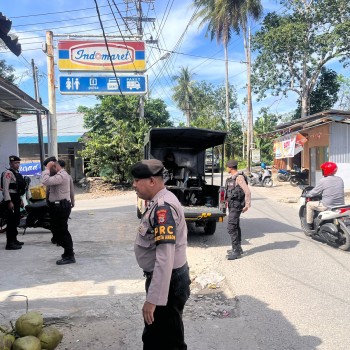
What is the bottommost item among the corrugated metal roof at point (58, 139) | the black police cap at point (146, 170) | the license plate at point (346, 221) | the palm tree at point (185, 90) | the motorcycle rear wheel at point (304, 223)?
the motorcycle rear wheel at point (304, 223)

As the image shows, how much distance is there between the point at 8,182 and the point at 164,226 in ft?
17.5

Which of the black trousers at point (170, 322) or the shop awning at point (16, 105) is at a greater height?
the shop awning at point (16, 105)

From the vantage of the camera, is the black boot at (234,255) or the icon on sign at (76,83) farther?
the icon on sign at (76,83)

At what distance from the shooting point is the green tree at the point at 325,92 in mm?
30688

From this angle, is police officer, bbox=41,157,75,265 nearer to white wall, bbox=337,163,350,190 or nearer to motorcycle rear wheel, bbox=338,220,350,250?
motorcycle rear wheel, bbox=338,220,350,250

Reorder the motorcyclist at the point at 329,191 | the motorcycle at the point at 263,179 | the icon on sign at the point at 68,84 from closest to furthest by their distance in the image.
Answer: the motorcyclist at the point at 329,191, the icon on sign at the point at 68,84, the motorcycle at the point at 263,179

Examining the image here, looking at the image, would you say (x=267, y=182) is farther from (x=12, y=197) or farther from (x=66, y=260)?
(x=66, y=260)

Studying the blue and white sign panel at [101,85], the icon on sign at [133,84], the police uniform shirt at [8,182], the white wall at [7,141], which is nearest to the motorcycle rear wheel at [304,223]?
the police uniform shirt at [8,182]

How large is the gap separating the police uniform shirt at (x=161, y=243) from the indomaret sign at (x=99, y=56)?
15.1m

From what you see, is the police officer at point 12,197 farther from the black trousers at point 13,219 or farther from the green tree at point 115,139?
the green tree at point 115,139

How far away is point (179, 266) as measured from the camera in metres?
2.54

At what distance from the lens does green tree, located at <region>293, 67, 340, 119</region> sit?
3069 centimetres

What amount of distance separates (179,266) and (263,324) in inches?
72.2

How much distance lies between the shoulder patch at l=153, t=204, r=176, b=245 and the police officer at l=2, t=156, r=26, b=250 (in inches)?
Result: 201
